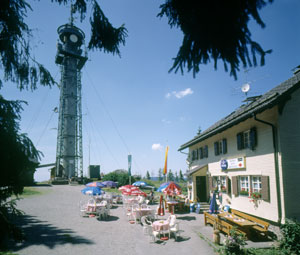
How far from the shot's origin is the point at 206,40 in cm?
339

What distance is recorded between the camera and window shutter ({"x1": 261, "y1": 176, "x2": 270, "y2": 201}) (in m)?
10.7

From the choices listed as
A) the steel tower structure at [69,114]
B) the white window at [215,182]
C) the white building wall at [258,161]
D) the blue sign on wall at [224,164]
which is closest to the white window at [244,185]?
the white building wall at [258,161]

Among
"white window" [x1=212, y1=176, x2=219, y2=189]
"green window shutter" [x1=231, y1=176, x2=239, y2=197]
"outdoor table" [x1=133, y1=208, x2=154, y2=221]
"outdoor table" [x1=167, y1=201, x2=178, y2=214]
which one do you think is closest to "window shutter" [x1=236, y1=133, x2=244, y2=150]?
"green window shutter" [x1=231, y1=176, x2=239, y2=197]

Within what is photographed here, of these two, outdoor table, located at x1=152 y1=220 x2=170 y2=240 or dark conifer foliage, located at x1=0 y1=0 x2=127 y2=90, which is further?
outdoor table, located at x1=152 y1=220 x2=170 y2=240

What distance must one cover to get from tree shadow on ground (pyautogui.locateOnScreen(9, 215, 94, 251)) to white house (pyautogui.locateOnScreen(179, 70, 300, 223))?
28.6 feet

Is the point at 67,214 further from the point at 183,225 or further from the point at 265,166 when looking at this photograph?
the point at 265,166

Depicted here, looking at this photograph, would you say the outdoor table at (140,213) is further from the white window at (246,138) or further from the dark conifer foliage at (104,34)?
the dark conifer foliage at (104,34)

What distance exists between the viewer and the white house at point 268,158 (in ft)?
33.4

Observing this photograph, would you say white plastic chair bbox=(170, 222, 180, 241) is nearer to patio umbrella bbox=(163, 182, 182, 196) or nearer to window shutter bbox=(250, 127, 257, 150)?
patio umbrella bbox=(163, 182, 182, 196)

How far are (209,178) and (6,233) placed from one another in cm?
1613

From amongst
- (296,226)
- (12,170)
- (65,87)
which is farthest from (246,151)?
(65,87)

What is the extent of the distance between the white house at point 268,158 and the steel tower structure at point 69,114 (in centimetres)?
3379

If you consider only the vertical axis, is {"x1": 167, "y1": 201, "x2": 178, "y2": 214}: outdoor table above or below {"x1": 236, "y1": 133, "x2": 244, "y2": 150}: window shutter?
below

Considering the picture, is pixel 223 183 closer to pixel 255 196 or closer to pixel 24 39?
pixel 255 196
